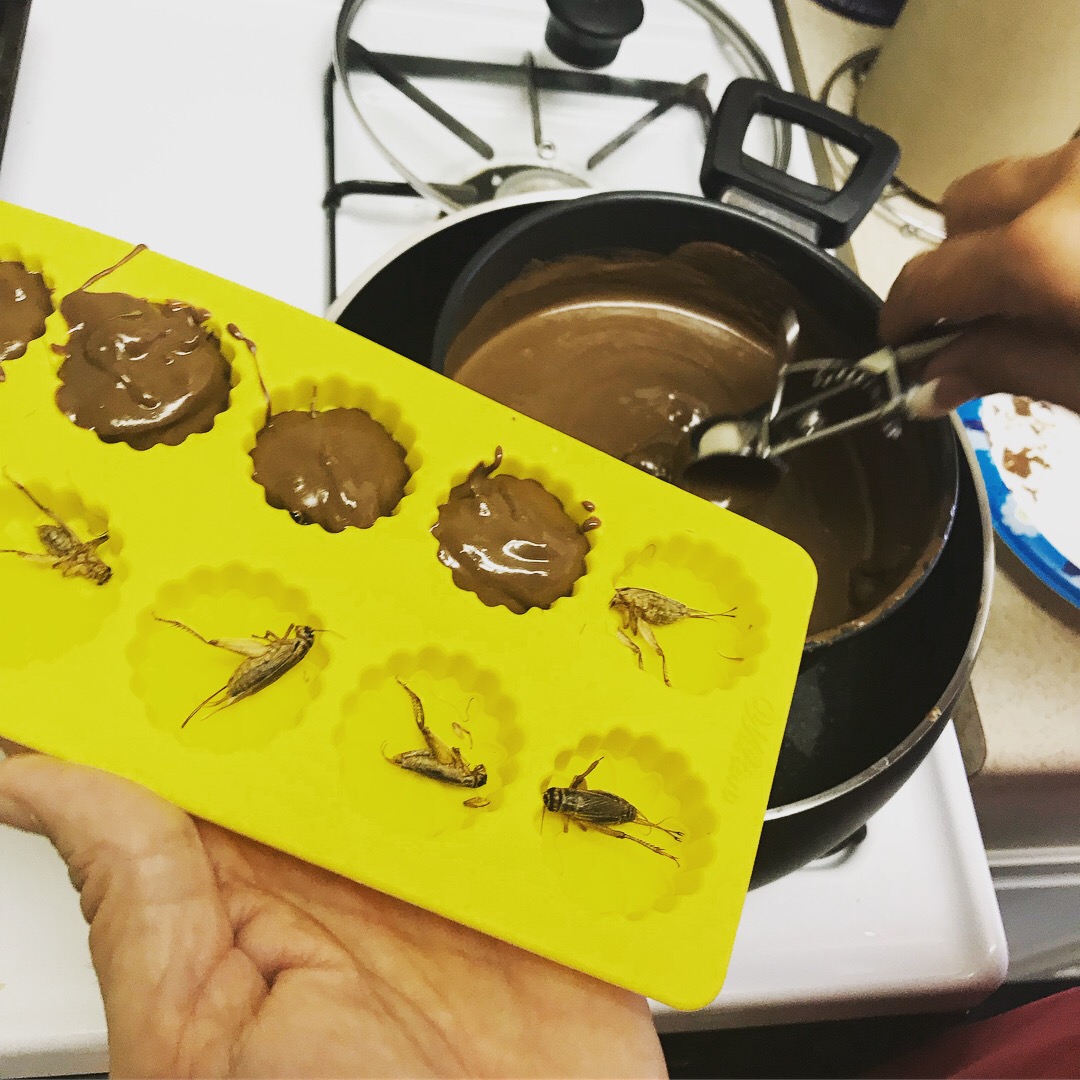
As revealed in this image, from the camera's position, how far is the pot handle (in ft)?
2.21

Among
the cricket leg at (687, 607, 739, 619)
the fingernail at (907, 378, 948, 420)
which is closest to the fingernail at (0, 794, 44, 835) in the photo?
the cricket leg at (687, 607, 739, 619)

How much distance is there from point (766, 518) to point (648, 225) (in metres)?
0.25

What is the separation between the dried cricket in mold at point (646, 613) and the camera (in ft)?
1.84

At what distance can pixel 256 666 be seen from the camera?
51 cm

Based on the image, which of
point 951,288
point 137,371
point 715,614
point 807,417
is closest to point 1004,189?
point 951,288

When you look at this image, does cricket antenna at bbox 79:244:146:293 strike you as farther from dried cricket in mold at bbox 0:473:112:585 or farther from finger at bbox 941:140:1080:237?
finger at bbox 941:140:1080:237

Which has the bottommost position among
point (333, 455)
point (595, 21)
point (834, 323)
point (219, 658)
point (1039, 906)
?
point (1039, 906)

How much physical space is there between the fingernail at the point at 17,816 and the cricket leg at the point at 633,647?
36 centimetres

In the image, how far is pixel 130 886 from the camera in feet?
1.64

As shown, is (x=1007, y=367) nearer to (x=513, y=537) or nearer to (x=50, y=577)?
(x=513, y=537)

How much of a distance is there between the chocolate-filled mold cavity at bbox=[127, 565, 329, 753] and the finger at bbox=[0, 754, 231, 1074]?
5 centimetres

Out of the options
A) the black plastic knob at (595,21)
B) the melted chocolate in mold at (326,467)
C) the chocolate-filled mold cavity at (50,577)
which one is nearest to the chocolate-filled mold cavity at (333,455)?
the melted chocolate in mold at (326,467)

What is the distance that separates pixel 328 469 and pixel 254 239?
0.33 meters

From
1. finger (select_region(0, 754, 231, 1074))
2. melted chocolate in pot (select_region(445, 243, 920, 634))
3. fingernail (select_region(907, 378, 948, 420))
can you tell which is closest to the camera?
finger (select_region(0, 754, 231, 1074))
